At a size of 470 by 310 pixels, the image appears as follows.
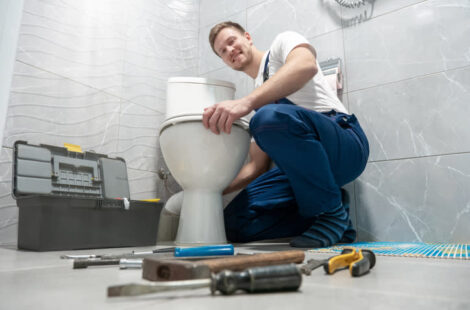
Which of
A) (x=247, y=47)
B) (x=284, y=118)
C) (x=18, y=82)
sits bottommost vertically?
(x=284, y=118)

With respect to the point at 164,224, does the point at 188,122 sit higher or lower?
higher

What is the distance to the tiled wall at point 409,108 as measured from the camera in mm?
1400

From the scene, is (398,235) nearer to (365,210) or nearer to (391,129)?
(365,210)

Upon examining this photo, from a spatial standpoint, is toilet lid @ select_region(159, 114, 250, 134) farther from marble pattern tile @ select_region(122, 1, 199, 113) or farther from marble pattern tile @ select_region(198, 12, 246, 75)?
marble pattern tile @ select_region(198, 12, 246, 75)

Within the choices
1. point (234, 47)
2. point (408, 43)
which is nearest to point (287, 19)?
point (234, 47)

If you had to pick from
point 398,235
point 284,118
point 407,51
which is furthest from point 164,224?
point 407,51

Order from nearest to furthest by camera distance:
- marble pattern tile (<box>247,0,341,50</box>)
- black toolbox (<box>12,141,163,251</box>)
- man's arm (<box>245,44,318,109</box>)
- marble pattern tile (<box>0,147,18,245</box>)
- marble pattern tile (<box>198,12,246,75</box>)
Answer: black toolbox (<box>12,141,163,251</box>) → man's arm (<box>245,44,318,109</box>) → marble pattern tile (<box>0,147,18,245</box>) → marble pattern tile (<box>247,0,341,50</box>) → marble pattern tile (<box>198,12,246,75</box>)

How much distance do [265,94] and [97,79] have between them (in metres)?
0.97

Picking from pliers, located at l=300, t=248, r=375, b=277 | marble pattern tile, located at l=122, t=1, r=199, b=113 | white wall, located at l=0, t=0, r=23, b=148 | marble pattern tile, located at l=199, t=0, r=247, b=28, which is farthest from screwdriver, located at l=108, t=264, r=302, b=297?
marble pattern tile, located at l=199, t=0, r=247, b=28

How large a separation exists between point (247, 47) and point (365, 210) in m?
0.94

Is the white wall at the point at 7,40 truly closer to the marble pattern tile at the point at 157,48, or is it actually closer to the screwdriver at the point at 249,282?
the screwdriver at the point at 249,282

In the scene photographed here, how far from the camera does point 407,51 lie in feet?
5.20

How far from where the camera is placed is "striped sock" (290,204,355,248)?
111 centimetres

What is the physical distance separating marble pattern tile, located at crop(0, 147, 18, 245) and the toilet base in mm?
631
